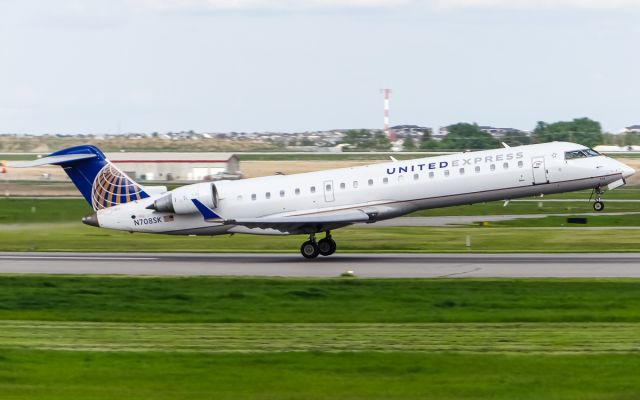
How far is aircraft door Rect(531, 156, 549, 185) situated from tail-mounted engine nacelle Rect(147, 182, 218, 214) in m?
11.0

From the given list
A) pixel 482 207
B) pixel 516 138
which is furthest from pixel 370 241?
pixel 516 138

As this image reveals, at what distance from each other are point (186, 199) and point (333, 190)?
5121 mm

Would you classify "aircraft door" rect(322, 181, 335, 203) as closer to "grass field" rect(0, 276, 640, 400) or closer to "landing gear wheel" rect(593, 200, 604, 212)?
"grass field" rect(0, 276, 640, 400)

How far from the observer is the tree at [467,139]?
110375mm

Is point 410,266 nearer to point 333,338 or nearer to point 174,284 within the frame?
point 174,284

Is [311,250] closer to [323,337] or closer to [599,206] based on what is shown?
[599,206]

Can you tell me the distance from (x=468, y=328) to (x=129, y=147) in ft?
418

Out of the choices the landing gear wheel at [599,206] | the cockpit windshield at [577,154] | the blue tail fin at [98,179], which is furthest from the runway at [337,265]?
the cockpit windshield at [577,154]

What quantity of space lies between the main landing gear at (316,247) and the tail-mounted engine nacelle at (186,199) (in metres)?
3.57

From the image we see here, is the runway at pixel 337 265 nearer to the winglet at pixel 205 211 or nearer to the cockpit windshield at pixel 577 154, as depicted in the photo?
the winglet at pixel 205 211

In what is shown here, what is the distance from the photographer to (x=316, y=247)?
36531mm

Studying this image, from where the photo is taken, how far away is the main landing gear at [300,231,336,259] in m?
36.5

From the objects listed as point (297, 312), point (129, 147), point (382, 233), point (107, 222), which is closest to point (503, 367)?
point (297, 312)

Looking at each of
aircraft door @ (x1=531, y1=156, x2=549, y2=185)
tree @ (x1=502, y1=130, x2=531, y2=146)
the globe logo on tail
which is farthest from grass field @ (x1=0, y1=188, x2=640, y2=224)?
tree @ (x1=502, y1=130, x2=531, y2=146)
